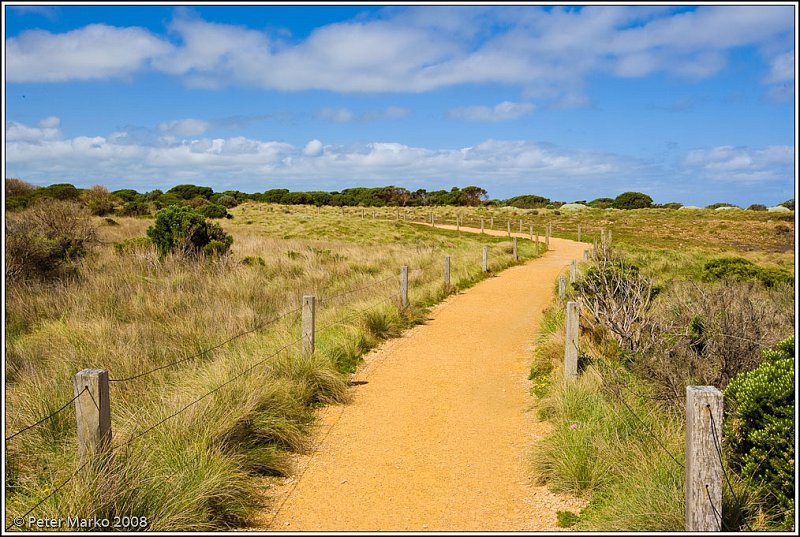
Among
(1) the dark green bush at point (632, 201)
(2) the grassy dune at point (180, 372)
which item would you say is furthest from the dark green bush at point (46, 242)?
(1) the dark green bush at point (632, 201)

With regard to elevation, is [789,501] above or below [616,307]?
below

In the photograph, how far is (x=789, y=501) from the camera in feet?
14.9

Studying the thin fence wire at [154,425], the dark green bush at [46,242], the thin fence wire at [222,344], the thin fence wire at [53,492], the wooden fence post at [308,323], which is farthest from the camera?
the dark green bush at [46,242]

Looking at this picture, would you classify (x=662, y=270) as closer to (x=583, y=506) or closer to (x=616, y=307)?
(x=616, y=307)

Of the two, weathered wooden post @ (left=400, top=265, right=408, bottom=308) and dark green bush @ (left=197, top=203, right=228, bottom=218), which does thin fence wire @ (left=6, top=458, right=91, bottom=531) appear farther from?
dark green bush @ (left=197, top=203, right=228, bottom=218)

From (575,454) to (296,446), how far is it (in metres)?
2.92

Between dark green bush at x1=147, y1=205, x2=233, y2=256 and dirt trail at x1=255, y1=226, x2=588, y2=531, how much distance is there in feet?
35.5

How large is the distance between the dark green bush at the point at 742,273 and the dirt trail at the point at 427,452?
396 inches

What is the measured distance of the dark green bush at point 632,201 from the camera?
91500 millimetres

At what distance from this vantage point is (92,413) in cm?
457

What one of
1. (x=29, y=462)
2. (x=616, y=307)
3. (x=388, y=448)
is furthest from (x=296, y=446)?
(x=616, y=307)

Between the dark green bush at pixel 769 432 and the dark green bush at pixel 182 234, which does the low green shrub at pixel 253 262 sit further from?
the dark green bush at pixel 769 432

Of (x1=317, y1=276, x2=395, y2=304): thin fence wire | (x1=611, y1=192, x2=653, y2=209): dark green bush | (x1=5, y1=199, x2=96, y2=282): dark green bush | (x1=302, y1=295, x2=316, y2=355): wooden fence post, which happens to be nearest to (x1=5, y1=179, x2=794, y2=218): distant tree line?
(x1=611, y1=192, x2=653, y2=209): dark green bush

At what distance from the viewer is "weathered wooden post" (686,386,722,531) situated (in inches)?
152
